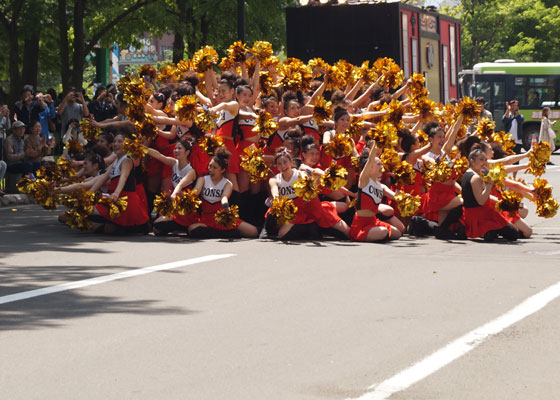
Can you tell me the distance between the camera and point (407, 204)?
13750 millimetres

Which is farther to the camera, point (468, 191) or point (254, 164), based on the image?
point (254, 164)

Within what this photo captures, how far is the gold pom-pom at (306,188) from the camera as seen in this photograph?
1351 centimetres

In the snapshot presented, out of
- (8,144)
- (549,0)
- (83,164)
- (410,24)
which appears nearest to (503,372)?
(83,164)

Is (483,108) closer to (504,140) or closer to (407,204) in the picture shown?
(504,140)

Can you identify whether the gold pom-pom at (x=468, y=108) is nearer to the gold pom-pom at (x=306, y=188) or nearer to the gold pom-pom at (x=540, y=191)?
the gold pom-pom at (x=540, y=191)

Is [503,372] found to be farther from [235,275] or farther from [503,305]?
[235,275]

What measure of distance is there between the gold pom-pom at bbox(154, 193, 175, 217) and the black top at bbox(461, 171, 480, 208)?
355cm

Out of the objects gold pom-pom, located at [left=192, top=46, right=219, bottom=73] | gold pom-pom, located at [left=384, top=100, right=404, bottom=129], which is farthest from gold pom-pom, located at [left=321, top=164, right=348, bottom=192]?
gold pom-pom, located at [left=192, top=46, right=219, bottom=73]

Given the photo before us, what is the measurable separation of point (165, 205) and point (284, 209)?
1575 mm

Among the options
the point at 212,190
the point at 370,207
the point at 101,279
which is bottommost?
the point at 101,279

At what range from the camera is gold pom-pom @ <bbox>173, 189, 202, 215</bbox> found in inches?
551

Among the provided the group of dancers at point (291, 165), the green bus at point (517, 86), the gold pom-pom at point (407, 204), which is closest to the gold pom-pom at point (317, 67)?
the group of dancers at point (291, 165)

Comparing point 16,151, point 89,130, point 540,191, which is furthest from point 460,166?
point 16,151

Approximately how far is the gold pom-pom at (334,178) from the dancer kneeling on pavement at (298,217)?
35cm
